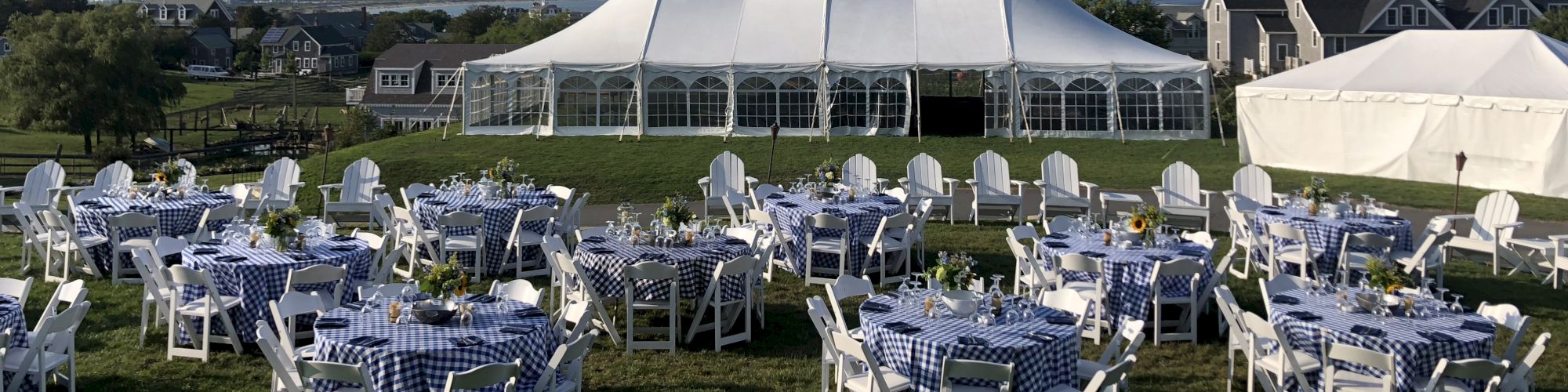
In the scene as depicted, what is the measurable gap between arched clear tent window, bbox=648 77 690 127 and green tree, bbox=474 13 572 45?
68184 millimetres

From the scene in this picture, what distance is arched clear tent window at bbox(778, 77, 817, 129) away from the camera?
26.2 metres

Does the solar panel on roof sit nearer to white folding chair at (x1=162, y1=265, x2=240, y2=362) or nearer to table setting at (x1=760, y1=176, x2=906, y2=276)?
table setting at (x1=760, y1=176, x2=906, y2=276)

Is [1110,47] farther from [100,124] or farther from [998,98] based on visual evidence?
[100,124]

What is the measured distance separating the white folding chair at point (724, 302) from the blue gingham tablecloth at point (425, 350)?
87.7 inches

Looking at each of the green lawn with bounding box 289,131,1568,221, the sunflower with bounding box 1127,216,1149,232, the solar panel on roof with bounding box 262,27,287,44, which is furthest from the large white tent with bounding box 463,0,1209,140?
the solar panel on roof with bounding box 262,27,287,44

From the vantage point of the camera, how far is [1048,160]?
56.4ft

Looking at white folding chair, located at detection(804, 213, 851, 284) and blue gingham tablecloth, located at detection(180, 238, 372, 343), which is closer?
blue gingham tablecloth, located at detection(180, 238, 372, 343)

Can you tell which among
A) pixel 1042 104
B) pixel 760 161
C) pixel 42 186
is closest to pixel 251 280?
pixel 42 186

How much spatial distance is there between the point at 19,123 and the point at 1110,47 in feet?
145

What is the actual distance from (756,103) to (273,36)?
10043 cm

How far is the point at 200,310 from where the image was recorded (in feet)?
32.6

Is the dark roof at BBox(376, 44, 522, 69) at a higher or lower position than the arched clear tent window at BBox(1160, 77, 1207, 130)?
higher

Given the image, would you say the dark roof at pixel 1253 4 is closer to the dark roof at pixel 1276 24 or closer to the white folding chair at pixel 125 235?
the dark roof at pixel 1276 24

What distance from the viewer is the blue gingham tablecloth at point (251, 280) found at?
10000 millimetres
